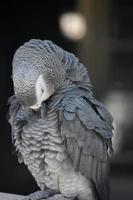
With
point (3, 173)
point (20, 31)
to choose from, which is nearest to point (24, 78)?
point (20, 31)

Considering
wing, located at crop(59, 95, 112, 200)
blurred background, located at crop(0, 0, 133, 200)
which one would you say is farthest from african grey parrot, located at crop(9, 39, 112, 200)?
blurred background, located at crop(0, 0, 133, 200)

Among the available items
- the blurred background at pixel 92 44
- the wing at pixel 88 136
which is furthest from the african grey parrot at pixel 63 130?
the blurred background at pixel 92 44

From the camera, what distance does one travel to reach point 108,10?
2.68m

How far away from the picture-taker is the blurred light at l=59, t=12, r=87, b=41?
2.67 meters

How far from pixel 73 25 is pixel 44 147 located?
1.77m

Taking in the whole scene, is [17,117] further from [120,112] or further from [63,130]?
[120,112]

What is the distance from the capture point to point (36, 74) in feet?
A: 2.92

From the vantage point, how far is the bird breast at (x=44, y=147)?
97 centimetres

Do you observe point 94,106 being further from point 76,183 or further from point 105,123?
point 76,183

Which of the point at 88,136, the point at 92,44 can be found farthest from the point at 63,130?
the point at 92,44

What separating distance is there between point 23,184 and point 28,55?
1.93m

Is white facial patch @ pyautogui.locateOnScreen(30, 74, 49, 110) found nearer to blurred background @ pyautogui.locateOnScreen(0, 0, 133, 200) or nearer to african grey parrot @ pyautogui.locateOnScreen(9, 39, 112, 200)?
african grey parrot @ pyautogui.locateOnScreen(9, 39, 112, 200)

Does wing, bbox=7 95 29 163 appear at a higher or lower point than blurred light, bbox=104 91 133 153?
higher

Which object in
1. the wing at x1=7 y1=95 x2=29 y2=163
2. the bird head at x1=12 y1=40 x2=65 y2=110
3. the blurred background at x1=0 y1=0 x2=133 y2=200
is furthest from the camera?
the blurred background at x1=0 y1=0 x2=133 y2=200
